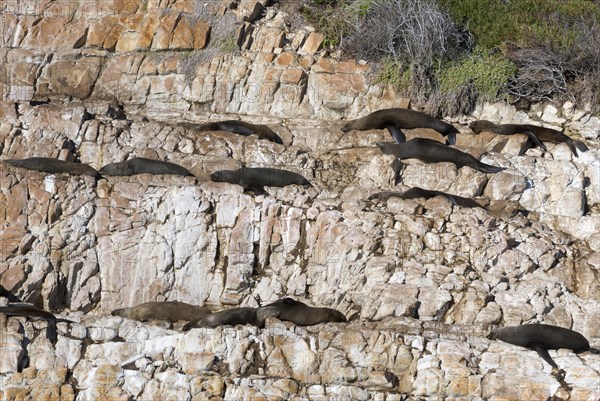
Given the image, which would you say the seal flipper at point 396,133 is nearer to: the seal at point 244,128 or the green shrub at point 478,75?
the green shrub at point 478,75

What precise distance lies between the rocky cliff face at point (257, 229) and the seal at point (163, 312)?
0.54 meters

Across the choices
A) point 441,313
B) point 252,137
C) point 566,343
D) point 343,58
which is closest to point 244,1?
point 343,58

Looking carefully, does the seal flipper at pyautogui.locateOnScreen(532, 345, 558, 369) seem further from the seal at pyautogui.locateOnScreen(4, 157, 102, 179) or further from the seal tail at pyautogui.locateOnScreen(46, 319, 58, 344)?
the seal at pyautogui.locateOnScreen(4, 157, 102, 179)

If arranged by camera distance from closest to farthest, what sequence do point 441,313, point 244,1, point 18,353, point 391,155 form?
point 18,353, point 441,313, point 391,155, point 244,1

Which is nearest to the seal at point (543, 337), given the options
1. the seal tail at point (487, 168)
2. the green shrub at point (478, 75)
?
the seal tail at point (487, 168)

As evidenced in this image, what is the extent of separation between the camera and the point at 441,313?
17.1 m

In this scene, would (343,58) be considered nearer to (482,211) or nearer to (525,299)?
(482,211)

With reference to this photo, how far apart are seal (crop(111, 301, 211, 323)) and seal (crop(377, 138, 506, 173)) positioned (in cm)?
493

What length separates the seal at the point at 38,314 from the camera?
15.8 metres

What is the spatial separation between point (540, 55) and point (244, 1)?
20.4 ft

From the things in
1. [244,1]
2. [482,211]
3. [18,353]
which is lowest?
[18,353]

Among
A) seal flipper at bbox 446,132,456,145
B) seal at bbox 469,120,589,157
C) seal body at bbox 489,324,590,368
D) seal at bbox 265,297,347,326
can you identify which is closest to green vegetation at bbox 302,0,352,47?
seal flipper at bbox 446,132,456,145

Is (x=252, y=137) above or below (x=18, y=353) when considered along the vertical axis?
above

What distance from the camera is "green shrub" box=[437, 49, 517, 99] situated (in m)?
22.2
